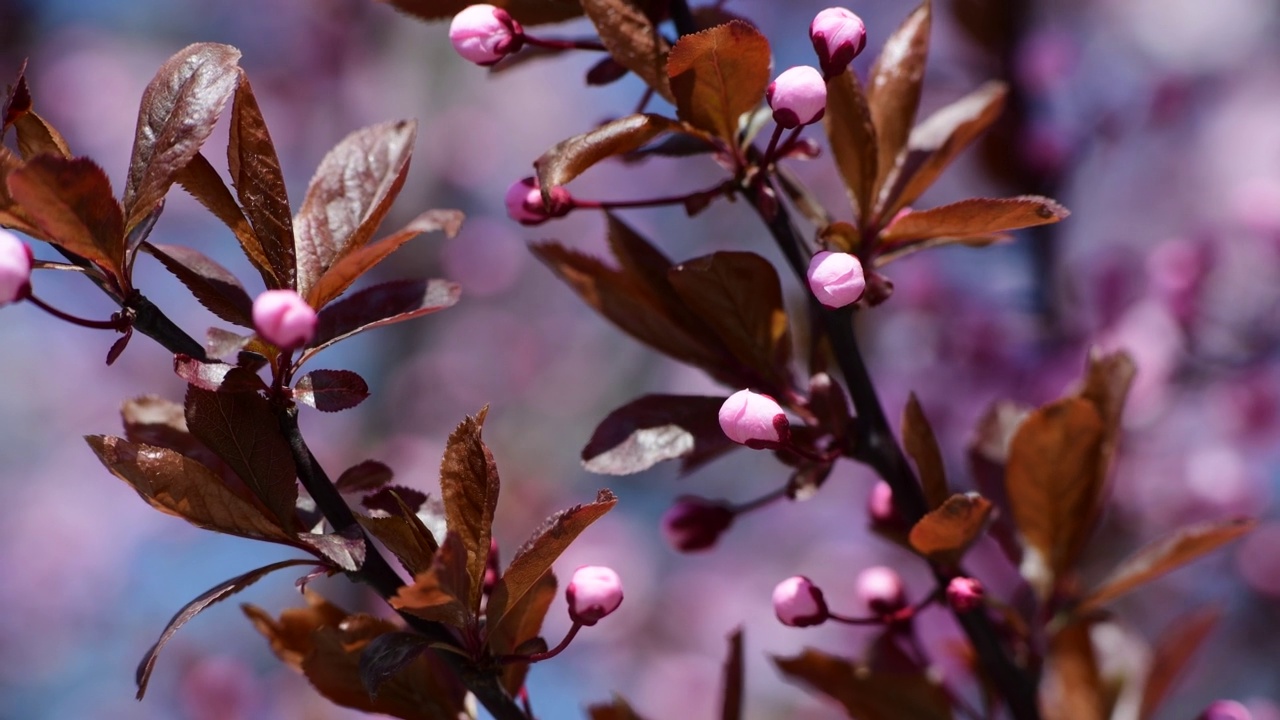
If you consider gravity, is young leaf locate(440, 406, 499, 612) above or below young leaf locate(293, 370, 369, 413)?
below

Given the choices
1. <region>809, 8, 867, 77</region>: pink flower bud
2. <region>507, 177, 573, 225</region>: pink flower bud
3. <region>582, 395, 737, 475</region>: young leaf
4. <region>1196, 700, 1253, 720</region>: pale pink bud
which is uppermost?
<region>809, 8, 867, 77</region>: pink flower bud

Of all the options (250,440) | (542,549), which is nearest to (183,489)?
(250,440)

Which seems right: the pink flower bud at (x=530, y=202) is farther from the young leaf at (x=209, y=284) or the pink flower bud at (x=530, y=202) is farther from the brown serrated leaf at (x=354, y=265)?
the young leaf at (x=209, y=284)

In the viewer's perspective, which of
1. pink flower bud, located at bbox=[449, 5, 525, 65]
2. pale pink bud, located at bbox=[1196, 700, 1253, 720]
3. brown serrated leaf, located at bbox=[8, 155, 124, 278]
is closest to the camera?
brown serrated leaf, located at bbox=[8, 155, 124, 278]

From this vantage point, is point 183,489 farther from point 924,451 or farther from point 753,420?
point 924,451

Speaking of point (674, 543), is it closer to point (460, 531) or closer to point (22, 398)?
point (460, 531)

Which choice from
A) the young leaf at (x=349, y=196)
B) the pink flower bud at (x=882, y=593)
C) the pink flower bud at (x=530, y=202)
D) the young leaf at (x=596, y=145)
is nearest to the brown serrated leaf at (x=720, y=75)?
the young leaf at (x=596, y=145)

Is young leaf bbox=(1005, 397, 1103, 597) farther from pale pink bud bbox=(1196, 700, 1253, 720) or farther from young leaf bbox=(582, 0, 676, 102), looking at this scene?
young leaf bbox=(582, 0, 676, 102)

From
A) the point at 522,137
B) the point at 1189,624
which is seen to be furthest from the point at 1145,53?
the point at 1189,624

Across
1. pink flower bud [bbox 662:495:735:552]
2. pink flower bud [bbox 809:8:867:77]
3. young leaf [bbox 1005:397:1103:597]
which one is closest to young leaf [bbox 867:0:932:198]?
pink flower bud [bbox 809:8:867:77]
